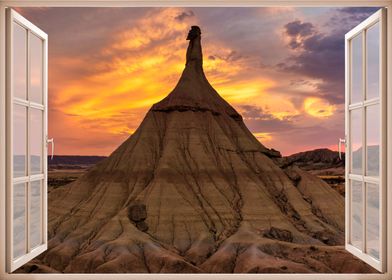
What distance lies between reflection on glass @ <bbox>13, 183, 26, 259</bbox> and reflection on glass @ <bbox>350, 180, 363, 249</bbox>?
1957 millimetres

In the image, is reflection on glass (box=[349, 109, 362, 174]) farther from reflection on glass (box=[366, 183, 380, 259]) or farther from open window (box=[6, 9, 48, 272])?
open window (box=[6, 9, 48, 272])

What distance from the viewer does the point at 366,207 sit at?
2.72m

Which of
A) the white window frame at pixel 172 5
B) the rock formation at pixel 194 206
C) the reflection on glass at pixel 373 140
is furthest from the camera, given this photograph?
the rock formation at pixel 194 206

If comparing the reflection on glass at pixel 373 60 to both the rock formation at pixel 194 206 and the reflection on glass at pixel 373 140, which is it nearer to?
the reflection on glass at pixel 373 140

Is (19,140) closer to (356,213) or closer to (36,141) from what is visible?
(36,141)

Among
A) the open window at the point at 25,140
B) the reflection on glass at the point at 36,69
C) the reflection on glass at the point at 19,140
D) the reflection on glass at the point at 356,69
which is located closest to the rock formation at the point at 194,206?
the reflection on glass at the point at 356,69

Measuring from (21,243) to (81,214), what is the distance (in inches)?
1121

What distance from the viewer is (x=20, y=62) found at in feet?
9.09

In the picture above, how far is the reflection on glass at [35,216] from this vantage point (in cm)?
286

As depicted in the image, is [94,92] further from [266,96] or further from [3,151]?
[3,151]

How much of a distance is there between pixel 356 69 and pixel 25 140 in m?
2.05

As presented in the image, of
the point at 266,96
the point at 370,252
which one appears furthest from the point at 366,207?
the point at 266,96

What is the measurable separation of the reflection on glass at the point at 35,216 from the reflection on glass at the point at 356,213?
193 centimetres

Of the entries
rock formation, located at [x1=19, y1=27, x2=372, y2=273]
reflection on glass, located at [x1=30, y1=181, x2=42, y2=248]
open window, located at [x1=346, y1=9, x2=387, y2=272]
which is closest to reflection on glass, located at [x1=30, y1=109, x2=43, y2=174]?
reflection on glass, located at [x1=30, y1=181, x2=42, y2=248]
